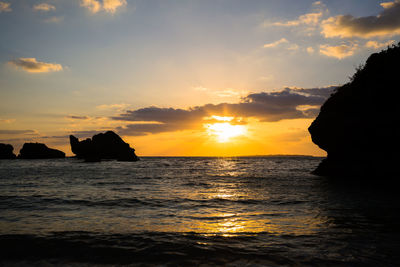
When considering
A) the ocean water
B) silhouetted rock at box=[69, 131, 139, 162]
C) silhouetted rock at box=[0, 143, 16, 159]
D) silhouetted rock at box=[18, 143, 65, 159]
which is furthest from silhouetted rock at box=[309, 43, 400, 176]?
silhouetted rock at box=[0, 143, 16, 159]

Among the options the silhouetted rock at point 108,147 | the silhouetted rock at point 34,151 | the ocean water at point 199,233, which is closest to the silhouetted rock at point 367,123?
the ocean water at point 199,233

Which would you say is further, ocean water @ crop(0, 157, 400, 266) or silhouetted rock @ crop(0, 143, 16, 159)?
silhouetted rock @ crop(0, 143, 16, 159)

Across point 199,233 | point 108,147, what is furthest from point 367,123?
point 108,147

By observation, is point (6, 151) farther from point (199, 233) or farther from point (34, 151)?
point (199, 233)

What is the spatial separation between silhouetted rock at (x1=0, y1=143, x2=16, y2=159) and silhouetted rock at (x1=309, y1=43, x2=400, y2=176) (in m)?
156

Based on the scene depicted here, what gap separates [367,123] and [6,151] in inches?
6398

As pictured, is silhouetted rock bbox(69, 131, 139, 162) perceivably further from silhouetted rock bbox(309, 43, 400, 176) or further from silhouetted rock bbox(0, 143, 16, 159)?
silhouetted rock bbox(309, 43, 400, 176)

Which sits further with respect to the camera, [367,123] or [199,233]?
[367,123]

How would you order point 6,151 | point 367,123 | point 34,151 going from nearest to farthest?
point 367,123
point 6,151
point 34,151

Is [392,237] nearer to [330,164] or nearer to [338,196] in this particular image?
[338,196]

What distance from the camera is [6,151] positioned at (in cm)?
13362

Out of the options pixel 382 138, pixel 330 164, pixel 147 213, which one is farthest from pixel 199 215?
pixel 330 164

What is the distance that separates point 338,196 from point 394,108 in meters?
13.7

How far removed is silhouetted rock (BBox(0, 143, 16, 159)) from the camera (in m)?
133
